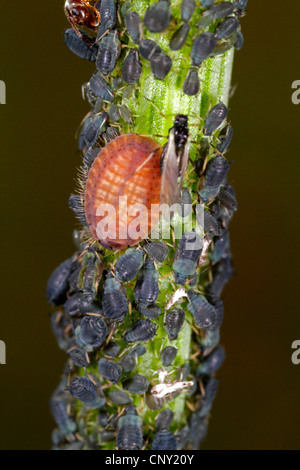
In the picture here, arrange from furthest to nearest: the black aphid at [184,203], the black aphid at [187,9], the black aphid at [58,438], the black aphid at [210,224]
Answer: the black aphid at [58,438]
the black aphid at [210,224]
the black aphid at [184,203]
the black aphid at [187,9]

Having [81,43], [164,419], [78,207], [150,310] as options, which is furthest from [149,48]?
[164,419]

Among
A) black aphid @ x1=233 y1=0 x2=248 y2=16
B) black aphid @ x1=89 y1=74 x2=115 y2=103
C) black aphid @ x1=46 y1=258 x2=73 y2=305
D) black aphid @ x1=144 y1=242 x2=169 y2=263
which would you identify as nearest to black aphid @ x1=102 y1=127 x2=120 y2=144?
black aphid @ x1=89 y1=74 x2=115 y2=103

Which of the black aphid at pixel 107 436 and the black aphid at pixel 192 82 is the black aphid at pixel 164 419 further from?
the black aphid at pixel 192 82

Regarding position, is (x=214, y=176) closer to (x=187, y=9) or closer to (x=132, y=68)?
(x=132, y=68)

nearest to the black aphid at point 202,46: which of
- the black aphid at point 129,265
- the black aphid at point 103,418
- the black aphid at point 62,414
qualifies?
the black aphid at point 129,265

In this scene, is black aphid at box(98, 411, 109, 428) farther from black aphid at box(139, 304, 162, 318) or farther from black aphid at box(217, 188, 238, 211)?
black aphid at box(217, 188, 238, 211)

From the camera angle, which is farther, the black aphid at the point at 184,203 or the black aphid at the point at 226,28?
the black aphid at the point at 184,203
